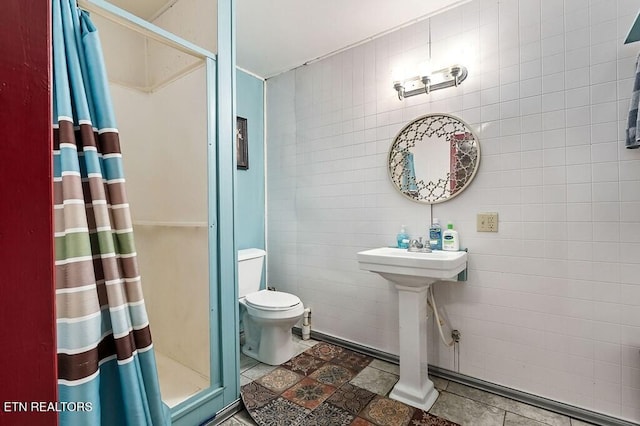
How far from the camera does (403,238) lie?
6.77ft

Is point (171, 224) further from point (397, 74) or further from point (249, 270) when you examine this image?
point (397, 74)

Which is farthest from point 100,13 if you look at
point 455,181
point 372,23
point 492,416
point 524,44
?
point 492,416

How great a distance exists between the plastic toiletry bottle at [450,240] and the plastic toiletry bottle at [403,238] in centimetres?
24

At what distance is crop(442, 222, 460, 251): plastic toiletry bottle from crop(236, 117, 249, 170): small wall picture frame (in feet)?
5.73

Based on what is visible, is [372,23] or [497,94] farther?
[372,23]

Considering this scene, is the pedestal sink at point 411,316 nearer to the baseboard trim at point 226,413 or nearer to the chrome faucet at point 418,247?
the chrome faucet at point 418,247

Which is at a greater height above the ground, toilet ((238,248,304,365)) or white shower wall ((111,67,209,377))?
white shower wall ((111,67,209,377))

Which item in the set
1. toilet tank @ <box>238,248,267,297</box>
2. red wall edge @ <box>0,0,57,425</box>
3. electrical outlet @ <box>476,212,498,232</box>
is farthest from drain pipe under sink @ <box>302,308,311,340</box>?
red wall edge @ <box>0,0,57,425</box>

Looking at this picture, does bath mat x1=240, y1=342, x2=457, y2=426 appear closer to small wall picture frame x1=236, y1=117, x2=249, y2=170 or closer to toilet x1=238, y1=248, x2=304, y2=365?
toilet x1=238, y1=248, x2=304, y2=365

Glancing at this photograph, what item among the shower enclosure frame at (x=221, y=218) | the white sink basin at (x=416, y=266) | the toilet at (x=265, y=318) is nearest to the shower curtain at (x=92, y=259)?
the shower enclosure frame at (x=221, y=218)

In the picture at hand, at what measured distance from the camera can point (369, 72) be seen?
2.27m

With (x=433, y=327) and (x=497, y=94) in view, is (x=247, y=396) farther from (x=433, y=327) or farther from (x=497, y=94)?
(x=497, y=94)

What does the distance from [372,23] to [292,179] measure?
1340 mm

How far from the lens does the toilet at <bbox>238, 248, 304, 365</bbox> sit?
6.77 ft
